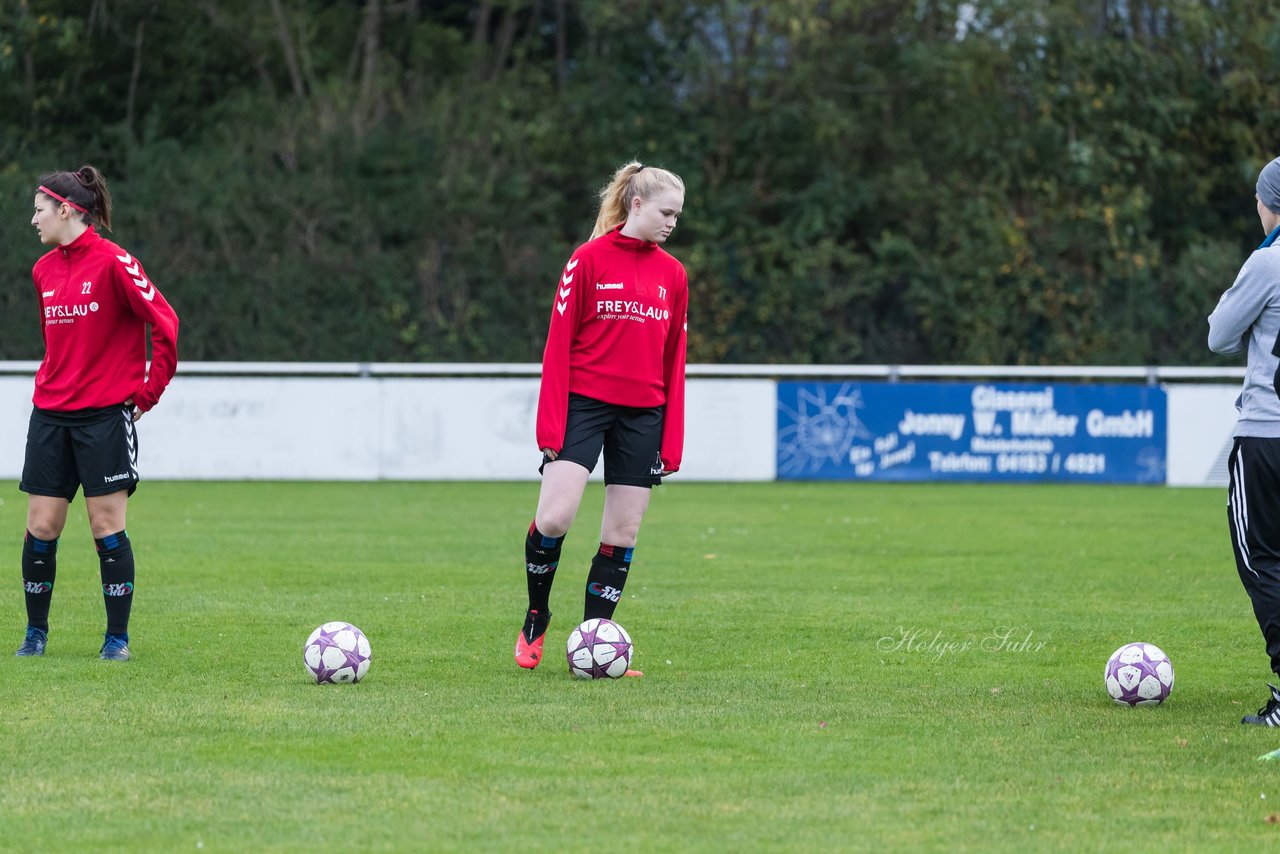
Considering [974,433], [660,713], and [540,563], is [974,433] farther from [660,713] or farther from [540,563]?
[660,713]

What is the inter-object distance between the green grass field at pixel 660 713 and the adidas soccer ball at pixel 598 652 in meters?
0.10

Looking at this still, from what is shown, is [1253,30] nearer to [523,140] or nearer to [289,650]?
[523,140]

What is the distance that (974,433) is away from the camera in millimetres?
20797

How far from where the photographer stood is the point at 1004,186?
93.1 ft

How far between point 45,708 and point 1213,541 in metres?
10.0

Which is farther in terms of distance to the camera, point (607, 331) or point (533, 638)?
point (533, 638)

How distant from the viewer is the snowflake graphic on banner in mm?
20594

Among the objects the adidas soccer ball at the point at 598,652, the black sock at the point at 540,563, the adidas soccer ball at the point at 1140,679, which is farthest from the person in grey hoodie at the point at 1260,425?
the black sock at the point at 540,563

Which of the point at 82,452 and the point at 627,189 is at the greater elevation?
the point at 627,189

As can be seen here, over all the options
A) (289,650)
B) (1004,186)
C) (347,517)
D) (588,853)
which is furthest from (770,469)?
(588,853)

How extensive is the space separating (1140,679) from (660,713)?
181 centimetres

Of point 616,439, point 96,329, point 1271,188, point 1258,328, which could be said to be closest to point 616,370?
point 616,439

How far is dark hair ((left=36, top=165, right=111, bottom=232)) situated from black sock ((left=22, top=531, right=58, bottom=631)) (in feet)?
4.55

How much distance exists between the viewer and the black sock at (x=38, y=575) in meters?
7.41
